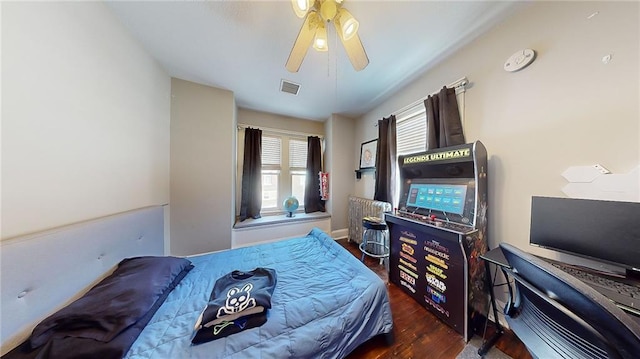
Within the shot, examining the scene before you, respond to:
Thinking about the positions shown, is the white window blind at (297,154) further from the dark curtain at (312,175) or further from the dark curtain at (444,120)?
the dark curtain at (444,120)

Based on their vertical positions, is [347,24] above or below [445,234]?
above

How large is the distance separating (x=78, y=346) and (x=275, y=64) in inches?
96.2

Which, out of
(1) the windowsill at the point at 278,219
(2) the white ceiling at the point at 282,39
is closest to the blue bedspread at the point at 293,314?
(1) the windowsill at the point at 278,219

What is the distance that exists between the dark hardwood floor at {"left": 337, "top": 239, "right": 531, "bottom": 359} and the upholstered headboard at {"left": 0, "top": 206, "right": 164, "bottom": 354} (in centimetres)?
168

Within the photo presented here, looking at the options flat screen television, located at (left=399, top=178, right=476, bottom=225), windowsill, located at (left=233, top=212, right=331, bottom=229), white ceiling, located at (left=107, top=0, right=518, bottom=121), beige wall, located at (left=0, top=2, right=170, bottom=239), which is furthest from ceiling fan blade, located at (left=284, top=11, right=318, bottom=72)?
windowsill, located at (left=233, top=212, right=331, bottom=229)

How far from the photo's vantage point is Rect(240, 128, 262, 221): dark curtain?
9.87 ft

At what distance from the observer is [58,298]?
0.87 metres

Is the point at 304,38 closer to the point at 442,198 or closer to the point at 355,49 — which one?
the point at 355,49

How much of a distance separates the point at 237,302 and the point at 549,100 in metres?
2.50

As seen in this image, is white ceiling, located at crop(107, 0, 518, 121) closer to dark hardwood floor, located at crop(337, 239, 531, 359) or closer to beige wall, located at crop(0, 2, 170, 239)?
beige wall, located at crop(0, 2, 170, 239)

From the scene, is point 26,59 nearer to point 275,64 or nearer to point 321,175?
point 275,64

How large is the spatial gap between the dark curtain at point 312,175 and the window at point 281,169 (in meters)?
0.13

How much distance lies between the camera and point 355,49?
1.21 metres

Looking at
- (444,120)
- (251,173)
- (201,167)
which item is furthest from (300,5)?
(251,173)
